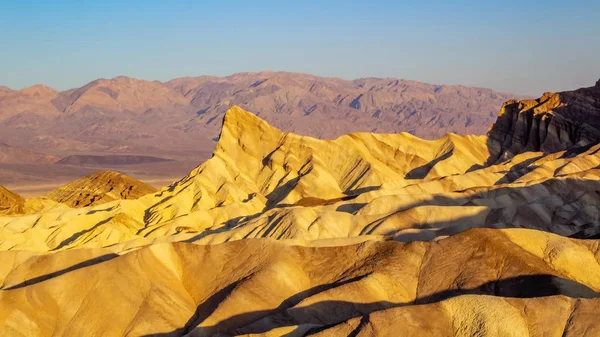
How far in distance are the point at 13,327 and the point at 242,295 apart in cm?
1245

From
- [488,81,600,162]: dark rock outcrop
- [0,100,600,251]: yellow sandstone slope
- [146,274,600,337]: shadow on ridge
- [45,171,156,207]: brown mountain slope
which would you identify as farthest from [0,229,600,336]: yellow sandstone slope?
[488,81,600,162]: dark rock outcrop

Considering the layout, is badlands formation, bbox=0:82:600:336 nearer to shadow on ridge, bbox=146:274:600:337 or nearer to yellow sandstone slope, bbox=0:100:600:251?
shadow on ridge, bbox=146:274:600:337

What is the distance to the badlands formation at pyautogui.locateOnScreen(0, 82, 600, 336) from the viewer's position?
3025cm

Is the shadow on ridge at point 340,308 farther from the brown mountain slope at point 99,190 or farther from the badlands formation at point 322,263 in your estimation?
the brown mountain slope at point 99,190

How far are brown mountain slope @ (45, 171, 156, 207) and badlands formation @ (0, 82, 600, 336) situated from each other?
70.3 feet

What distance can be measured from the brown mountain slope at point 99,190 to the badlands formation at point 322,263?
2144 centimetres

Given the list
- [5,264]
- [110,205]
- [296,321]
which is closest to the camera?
[296,321]

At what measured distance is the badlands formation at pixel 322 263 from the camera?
99.2 feet

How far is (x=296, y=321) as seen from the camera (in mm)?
34875

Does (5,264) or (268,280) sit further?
(5,264)

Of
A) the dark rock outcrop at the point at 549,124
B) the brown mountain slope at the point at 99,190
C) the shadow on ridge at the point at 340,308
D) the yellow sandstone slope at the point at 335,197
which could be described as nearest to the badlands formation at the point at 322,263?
the shadow on ridge at the point at 340,308

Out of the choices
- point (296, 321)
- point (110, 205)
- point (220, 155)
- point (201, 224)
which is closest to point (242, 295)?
point (296, 321)

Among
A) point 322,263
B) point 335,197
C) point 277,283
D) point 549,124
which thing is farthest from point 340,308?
point 549,124

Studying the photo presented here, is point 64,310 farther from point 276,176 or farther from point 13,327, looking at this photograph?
point 276,176
